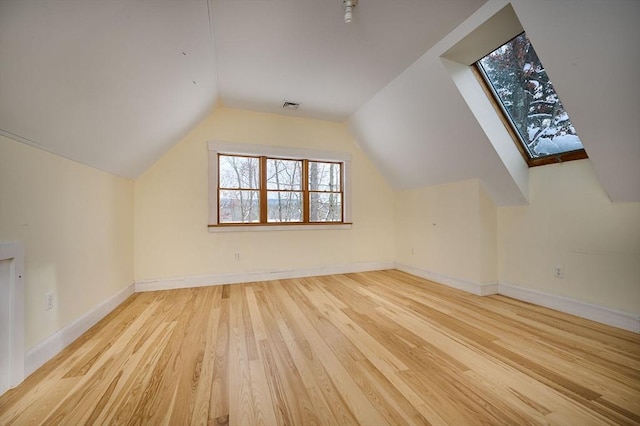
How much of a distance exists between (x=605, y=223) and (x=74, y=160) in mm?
4515

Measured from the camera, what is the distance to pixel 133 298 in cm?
297

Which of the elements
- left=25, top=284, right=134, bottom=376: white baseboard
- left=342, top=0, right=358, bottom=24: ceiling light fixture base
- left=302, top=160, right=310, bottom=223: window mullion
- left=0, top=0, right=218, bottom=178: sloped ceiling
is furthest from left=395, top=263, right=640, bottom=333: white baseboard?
left=25, top=284, right=134, bottom=376: white baseboard

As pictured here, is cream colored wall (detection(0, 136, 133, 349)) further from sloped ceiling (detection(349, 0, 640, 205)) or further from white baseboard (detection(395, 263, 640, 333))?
white baseboard (detection(395, 263, 640, 333))

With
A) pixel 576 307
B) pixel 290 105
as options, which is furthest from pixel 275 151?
pixel 576 307

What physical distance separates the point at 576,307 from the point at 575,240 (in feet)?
2.09

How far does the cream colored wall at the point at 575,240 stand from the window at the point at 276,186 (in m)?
2.37

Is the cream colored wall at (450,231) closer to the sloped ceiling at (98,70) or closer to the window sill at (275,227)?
the window sill at (275,227)

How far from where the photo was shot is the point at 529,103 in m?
2.44

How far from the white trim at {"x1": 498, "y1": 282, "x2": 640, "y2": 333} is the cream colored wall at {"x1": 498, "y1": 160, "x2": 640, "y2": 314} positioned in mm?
49

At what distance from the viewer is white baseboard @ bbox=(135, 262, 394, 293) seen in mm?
3276

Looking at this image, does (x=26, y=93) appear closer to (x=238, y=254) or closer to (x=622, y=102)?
(x=238, y=254)

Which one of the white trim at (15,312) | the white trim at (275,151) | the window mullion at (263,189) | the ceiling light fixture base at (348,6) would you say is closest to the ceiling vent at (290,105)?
the white trim at (275,151)

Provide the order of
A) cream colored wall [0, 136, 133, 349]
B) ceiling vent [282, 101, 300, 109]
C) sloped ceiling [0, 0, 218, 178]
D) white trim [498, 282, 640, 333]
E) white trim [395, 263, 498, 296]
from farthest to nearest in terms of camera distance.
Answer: ceiling vent [282, 101, 300, 109] → white trim [395, 263, 498, 296] → white trim [498, 282, 640, 333] → cream colored wall [0, 136, 133, 349] → sloped ceiling [0, 0, 218, 178]

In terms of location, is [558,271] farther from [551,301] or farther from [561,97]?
A: [561,97]
